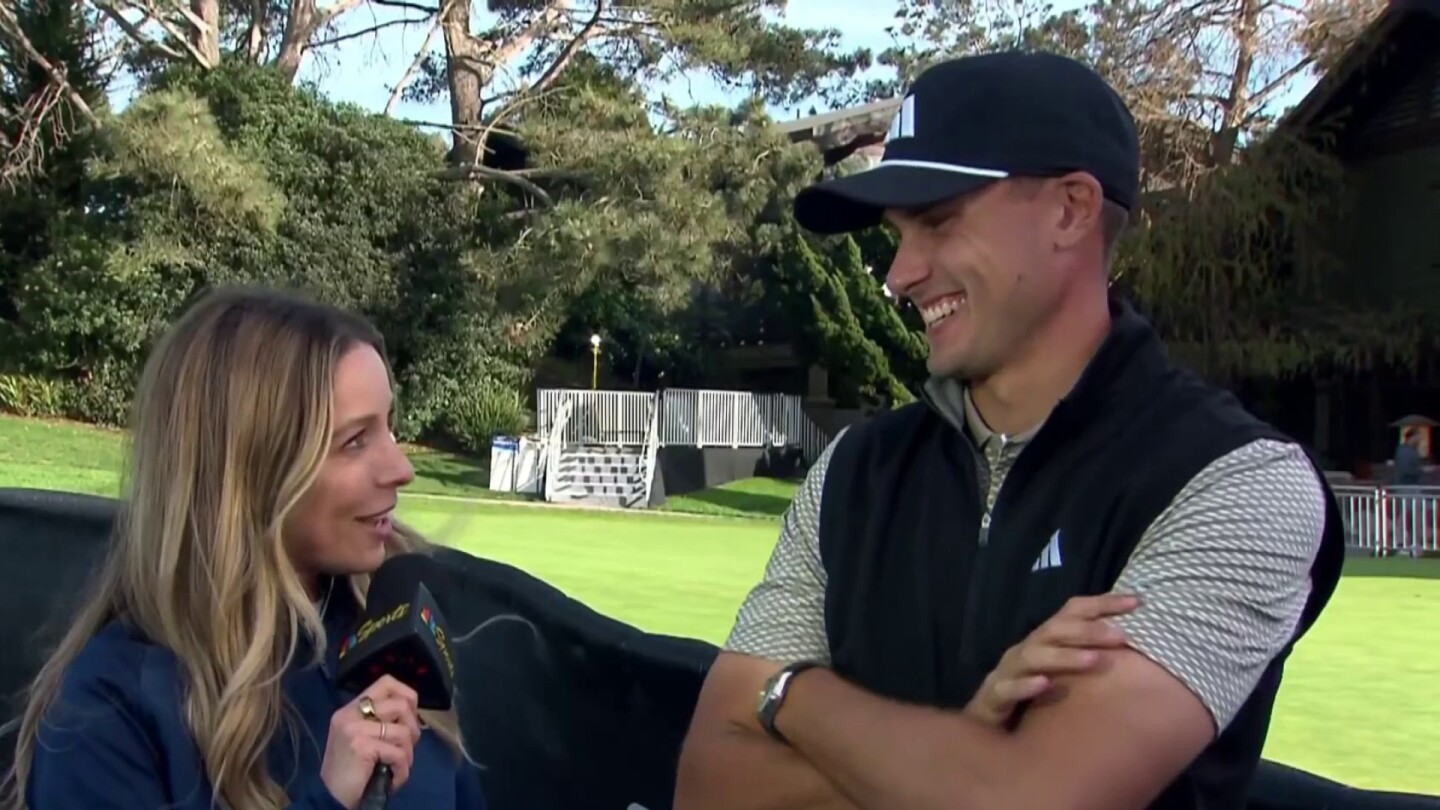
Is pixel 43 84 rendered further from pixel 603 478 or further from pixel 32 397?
pixel 603 478

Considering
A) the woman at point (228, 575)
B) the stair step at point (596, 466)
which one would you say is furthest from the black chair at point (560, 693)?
the stair step at point (596, 466)

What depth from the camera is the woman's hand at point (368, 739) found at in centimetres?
183

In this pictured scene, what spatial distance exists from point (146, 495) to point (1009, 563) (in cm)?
113

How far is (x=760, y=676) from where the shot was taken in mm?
1994

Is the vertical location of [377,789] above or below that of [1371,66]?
below

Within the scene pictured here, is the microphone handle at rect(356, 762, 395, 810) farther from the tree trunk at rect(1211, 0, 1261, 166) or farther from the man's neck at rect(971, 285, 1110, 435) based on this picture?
the tree trunk at rect(1211, 0, 1261, 166)

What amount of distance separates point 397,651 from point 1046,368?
81cm

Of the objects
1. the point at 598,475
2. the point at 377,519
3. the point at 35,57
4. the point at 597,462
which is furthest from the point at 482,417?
the point at 377,519

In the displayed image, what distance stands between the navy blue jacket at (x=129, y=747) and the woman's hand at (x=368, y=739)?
47 mm

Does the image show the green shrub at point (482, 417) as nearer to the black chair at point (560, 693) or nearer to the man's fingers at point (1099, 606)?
the black chair at point (560, 693)

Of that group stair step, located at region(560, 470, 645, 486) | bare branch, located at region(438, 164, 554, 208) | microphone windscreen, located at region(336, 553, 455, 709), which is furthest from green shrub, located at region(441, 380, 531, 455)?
microphone windscreen, located at region(336, 553, 455, 709)

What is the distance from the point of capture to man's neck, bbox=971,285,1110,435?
6.18 feet

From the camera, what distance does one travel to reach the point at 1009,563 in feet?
5.79

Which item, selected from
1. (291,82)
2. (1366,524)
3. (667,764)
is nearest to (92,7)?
(291,82)
